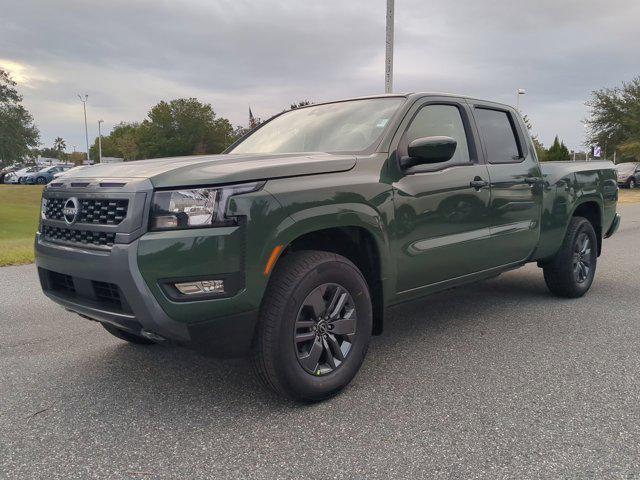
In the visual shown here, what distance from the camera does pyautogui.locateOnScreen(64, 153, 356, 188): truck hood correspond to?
9.21 ft

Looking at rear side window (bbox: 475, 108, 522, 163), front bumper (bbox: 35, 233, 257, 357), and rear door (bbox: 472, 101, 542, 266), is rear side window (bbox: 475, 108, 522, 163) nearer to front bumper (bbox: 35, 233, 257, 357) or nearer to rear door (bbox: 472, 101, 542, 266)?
rear door (bbox: 472, 101, 542, 266)

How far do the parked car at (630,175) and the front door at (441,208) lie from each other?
33663 mm

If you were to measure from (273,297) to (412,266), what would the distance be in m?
1.13

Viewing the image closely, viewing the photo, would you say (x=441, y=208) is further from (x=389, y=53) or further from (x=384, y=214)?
(x=389, y=53)

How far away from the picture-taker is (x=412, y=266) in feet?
12.1

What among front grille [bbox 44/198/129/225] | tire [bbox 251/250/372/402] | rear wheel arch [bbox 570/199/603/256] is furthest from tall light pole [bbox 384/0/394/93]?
front grille [bbox 44/198/129/225]

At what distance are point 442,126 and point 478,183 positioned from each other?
498mm

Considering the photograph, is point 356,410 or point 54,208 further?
point 54,208

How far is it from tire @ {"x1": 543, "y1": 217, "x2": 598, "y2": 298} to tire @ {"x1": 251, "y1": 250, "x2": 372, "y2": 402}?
9.59 feet

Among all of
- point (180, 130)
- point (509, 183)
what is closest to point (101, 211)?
point (509, 183)

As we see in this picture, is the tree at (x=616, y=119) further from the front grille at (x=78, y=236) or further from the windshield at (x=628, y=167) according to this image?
the front grille at (x=78, y=236)

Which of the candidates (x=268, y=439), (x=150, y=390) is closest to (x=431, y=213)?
(x=268, y=439)

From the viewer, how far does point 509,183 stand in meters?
4.63

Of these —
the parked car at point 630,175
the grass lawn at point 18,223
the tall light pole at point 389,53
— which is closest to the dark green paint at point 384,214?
the grass lawn at point 18,223
